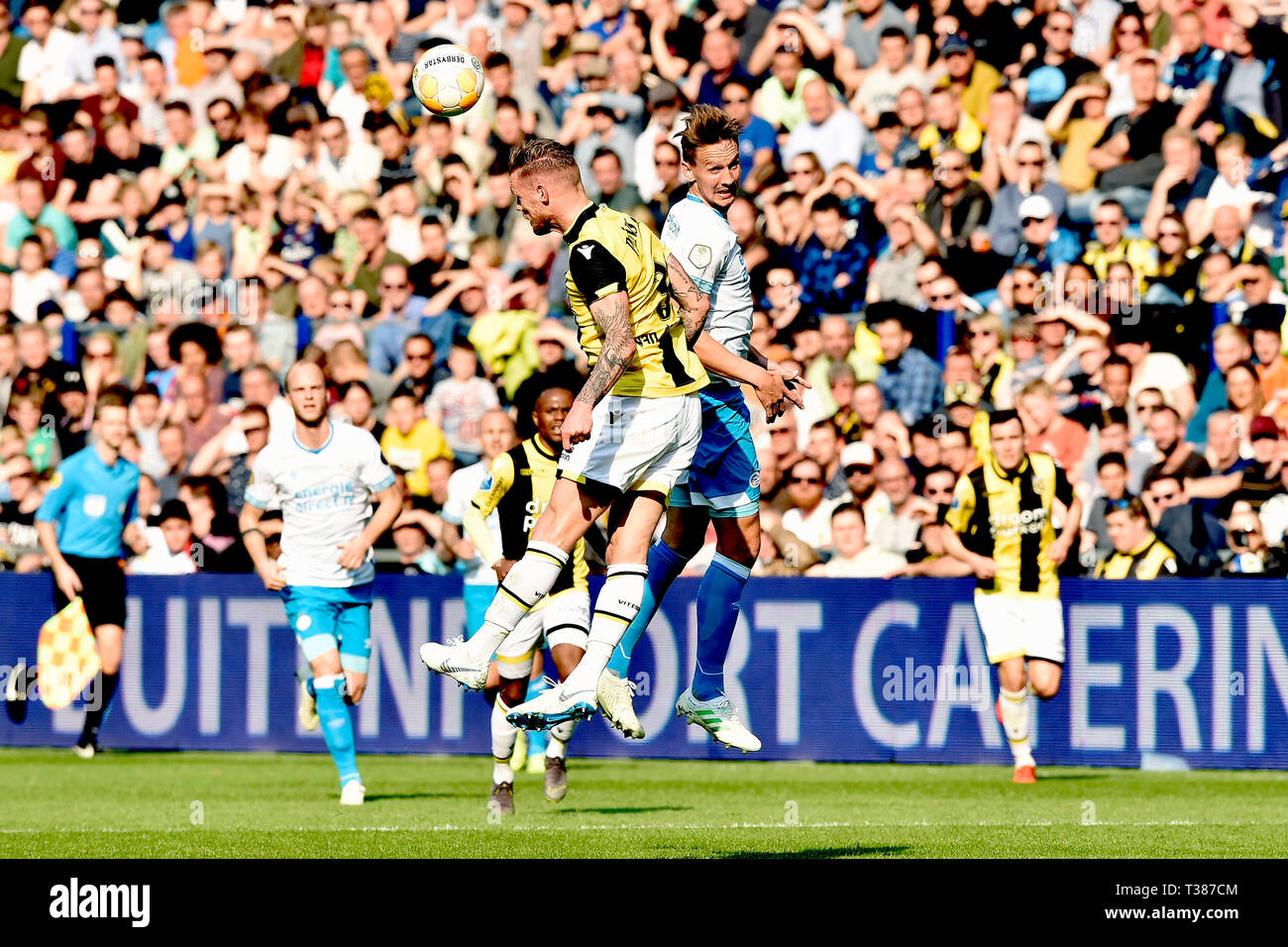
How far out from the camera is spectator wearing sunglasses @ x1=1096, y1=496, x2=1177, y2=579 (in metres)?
14.7

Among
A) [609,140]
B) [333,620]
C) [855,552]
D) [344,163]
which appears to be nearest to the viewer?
A: [333,620]

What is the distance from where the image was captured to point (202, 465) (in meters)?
18.0

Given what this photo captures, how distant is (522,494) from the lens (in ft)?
41.4

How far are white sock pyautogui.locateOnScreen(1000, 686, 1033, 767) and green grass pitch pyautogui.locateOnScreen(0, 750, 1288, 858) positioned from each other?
0.27 meters

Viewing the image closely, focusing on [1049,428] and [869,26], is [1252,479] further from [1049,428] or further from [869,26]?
[869,26]

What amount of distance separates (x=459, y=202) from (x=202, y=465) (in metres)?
3.49

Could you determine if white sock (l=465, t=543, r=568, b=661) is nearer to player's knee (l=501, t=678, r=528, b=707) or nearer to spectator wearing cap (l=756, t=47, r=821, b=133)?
player's knee (l=501, t=678, r=528, b=707)

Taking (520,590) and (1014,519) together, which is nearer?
(520,590)

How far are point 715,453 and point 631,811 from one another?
341 centimetres

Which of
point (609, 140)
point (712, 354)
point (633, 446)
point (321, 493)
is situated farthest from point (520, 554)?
point (609, 140)

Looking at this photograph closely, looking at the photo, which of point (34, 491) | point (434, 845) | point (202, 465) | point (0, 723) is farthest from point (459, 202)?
point (434, 845)

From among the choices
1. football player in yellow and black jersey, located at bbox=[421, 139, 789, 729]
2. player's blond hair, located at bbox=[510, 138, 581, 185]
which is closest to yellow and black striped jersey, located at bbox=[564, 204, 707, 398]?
football player in yellow and black jersey, located at bbox=[421, 139, 789, 729]

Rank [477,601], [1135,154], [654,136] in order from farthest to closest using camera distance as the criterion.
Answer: [654,136] < [1135,154] < [477,601]

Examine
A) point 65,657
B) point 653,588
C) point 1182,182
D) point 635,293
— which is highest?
point 1182,182
